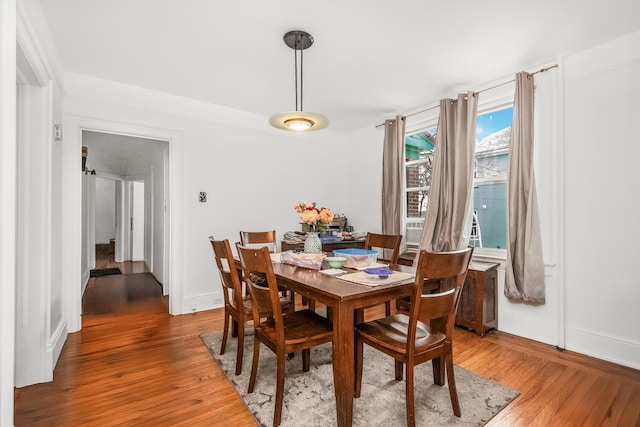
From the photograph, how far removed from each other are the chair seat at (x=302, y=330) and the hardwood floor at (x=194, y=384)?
0.46 meters

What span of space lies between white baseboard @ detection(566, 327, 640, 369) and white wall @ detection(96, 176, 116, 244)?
978cm

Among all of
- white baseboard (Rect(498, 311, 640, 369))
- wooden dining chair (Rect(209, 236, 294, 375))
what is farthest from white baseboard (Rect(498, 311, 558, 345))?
wooden dining chair (Rect(209, 236, 294, 375))

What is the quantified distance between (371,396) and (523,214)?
79.5 inches

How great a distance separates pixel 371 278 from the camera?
1745mm

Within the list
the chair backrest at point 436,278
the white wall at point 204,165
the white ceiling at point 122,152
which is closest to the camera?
the chair backrest at point 436,278

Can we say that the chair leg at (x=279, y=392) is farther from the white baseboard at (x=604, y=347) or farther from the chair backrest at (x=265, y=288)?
the white baseboard at (x=604, y=347)

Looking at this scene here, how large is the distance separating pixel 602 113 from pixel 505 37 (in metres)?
0.97

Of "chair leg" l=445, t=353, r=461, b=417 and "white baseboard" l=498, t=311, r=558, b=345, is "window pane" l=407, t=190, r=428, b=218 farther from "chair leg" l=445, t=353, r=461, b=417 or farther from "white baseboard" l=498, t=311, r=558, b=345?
"chair leg" l=445, t=353, r=461, b=417

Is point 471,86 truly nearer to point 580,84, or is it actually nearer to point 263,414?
point 580,84

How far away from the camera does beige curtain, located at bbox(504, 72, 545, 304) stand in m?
2.63

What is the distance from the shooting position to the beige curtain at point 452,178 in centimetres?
307

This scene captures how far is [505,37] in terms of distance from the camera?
229 cm

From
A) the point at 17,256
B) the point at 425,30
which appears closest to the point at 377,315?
the point at 425,30

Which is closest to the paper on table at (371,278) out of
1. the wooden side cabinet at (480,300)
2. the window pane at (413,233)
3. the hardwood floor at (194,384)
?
the hardwood floor at (194,384)
